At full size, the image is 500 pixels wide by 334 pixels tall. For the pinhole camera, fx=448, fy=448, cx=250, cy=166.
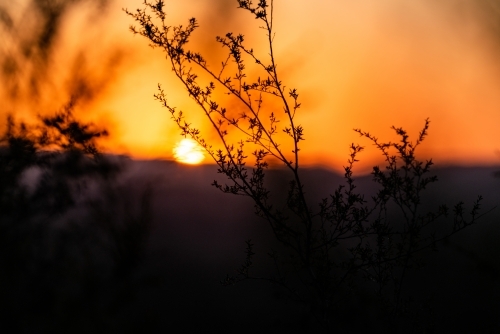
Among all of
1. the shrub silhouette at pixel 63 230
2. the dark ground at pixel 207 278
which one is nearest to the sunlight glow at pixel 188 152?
the dark ground at pixel 207 278

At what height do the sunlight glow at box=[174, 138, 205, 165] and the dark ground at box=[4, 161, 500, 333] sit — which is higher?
the sunlight glow at box=[174, 138, 205, 165]

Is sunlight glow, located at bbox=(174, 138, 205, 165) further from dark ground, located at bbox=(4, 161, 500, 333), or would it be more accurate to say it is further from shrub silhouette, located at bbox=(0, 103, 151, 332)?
shrub silhouette, located at bbox=(0, 103, 151, 332)

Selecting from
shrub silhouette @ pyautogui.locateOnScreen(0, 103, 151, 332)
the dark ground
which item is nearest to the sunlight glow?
the dark ground

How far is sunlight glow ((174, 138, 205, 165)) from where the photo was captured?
138 inches

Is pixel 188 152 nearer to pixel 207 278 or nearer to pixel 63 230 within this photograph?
pixel 207 278

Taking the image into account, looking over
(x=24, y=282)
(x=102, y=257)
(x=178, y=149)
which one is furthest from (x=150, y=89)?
(x=24, y=282)

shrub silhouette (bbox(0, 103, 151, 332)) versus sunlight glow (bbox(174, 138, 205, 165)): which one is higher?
sunlight glow (bbox(174, 138, 205, 165))

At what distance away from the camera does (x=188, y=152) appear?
3871 mm

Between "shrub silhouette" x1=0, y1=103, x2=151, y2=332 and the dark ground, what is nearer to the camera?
the dark ground

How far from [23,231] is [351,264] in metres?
3.52

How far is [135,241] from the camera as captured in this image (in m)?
4.48

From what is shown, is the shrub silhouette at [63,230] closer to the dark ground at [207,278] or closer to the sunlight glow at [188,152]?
the dark ground at [207,278]

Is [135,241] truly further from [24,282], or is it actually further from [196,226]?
[24,282]

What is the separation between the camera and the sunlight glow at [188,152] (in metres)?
3.50
